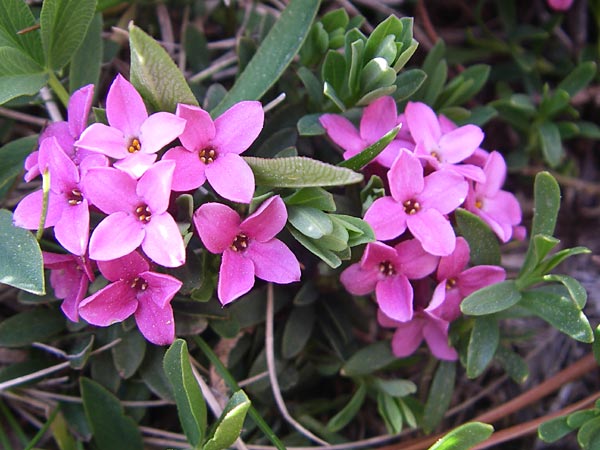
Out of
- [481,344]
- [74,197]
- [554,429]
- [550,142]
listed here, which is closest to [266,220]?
[74,197]

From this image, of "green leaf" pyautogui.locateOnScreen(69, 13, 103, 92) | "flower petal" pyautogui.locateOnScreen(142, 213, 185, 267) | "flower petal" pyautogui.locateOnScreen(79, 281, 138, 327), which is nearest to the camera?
"flower petal" pyautogui.locateOnScreen(142, 213, 185, 267)

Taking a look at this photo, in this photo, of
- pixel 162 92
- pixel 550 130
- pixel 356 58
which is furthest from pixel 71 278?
pixel 550 130

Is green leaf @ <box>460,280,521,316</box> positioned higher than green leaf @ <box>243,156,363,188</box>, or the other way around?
green leaf @ <box>243,156,363,188</box>

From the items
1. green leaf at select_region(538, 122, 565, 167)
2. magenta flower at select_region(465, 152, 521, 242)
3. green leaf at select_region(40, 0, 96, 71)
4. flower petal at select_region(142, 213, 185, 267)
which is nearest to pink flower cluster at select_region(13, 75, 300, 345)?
flower petal at select_region(142, 213, 185, 267)

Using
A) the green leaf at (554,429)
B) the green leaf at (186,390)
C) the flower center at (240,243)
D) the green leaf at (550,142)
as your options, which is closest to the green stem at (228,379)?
the green leaf at (186,390)

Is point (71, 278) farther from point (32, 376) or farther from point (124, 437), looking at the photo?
point (124, 437)

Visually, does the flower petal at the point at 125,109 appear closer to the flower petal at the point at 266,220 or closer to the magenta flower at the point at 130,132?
the magenta flower at the point at 130,132

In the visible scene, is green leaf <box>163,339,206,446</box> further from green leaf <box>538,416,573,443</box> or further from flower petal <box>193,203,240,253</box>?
green leaf <box>538,416,573,443</box>
